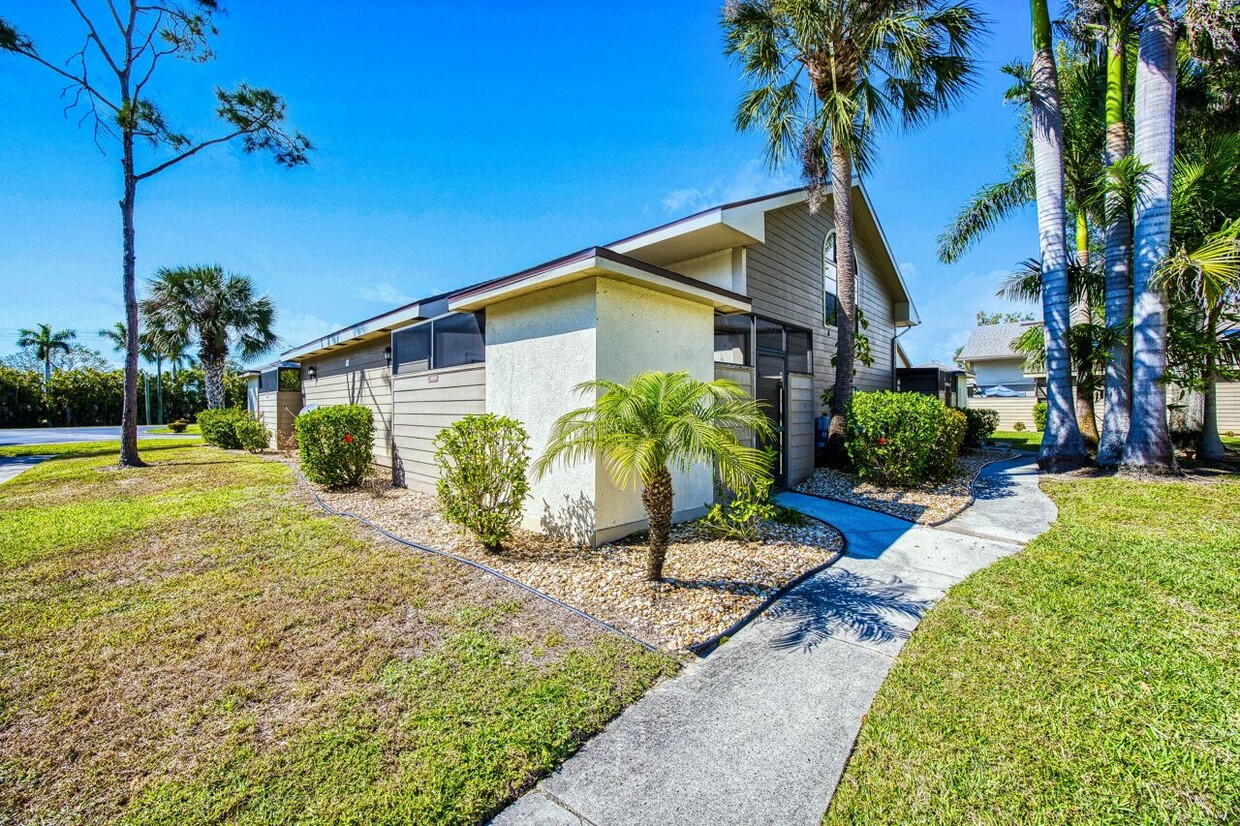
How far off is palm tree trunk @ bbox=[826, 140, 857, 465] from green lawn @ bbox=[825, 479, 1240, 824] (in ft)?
15.6

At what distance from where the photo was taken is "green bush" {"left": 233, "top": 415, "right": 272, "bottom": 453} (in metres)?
14.1

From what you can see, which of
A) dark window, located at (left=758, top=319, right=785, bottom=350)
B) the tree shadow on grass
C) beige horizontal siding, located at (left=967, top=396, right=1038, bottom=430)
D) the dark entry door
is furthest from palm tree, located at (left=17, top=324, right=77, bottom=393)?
beige horizontal siding, located at (left=967, top=396, right=1038, bottom=430)

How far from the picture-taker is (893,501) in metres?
7.42

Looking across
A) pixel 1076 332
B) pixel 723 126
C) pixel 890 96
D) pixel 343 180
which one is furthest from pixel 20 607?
pixel 1076 332

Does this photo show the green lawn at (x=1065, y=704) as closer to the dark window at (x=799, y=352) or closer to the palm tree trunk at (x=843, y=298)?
the palm tree trunk at (x=843, y=298)

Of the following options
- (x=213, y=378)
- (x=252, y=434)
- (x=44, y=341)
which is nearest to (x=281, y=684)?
(x=252, y=434)

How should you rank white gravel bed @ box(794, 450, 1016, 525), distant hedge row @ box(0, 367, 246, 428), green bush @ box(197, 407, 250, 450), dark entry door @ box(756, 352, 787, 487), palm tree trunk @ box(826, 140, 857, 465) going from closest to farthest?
white gravel bed @ box(794, 450, 1016, 525) < dark entry door @ box(756, 352, 787, 487) < palm tree trunk @ box(826, 140, 857, 465) < green bush @ box(197, 407, 250, 450) < distant hedge row @ box(0, 367, 246, 428)

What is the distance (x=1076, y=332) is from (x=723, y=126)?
831 cm

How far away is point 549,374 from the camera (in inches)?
221

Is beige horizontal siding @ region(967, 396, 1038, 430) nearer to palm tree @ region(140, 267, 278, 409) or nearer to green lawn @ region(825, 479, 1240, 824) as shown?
green lawn @ region(825, 479, 1240, 824)

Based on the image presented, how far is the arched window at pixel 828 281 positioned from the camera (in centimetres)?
1197

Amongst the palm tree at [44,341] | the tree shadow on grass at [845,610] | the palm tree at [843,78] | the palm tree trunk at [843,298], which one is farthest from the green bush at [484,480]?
the palm tree at [44,341]

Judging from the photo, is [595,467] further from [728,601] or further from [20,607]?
[20,607]

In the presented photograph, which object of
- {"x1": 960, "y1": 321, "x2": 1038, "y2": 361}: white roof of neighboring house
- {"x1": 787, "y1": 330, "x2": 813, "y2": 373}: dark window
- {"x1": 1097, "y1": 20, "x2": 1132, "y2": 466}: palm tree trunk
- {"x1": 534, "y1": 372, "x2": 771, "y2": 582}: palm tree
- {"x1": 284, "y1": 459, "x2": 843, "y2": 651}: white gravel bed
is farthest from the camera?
{"x1": 960, "y1": 321, "x2": 1038, "y2": 361}: white roof of neighboring house
